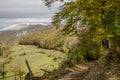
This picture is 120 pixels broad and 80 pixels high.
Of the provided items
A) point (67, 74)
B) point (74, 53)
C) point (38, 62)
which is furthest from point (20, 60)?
point (67, 74)

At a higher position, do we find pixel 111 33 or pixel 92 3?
pixel 92 3

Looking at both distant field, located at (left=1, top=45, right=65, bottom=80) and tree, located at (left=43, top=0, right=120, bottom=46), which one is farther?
distant field, located at (left=1, top=45, right=65, bottom=80)

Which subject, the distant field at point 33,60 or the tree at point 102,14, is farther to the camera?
the distant field at point 33,60

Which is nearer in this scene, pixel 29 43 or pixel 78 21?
pixel 78 21

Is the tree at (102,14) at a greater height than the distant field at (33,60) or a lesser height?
greater

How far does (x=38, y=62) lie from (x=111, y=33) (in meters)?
72.5

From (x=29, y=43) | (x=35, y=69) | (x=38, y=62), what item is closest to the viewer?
(x=35, y=69)

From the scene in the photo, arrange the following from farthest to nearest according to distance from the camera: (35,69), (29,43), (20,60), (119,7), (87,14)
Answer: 1. (29,43)
2. (20,60)
3. (35,69)
4. (87,14)
5. (119,7)

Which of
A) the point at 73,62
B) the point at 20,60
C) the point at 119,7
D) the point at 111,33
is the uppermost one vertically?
the point at 119,7

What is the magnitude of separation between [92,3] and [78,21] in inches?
147

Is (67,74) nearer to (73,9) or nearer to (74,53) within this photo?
(73,9)

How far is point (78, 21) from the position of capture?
2609cm

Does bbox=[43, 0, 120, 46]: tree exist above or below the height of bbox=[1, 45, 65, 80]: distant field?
above

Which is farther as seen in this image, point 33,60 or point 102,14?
point 33,60
